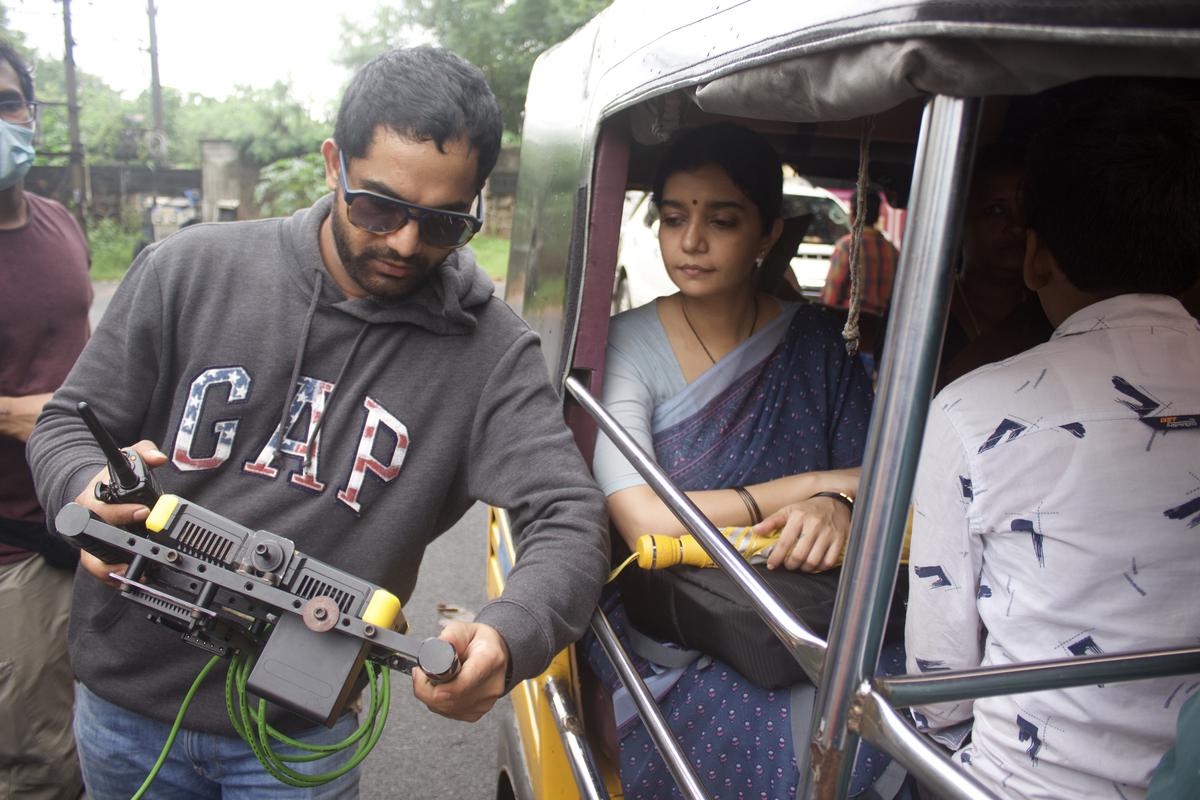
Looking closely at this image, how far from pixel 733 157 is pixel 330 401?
43.3 inches

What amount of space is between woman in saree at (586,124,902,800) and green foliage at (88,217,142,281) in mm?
14961

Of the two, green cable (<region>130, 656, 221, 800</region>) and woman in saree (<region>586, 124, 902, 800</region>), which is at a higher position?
woman in saree (<region>586, 124, 902, 800</region>)

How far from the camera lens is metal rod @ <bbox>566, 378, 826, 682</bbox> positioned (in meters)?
1.08

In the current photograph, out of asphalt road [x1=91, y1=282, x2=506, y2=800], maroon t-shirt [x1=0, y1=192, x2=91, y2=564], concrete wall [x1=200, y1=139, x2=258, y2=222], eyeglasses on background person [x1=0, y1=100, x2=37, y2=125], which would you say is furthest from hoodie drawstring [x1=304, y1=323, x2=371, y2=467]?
concrete wall [x1=200, y1=139, x2=258, y2=222]

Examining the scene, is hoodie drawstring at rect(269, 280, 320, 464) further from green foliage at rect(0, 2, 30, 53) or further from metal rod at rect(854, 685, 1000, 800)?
green foliage at rect(0, 2, 30, 53)

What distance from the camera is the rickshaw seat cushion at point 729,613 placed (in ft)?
5.35

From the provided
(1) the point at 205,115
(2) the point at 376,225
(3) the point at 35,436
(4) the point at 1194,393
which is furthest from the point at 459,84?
(1) the point at 205,115

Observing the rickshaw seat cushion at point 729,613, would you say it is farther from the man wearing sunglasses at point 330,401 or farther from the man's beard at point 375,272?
the man's beard at point 375,272

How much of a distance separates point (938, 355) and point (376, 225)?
977 mm

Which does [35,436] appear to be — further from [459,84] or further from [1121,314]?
[1121,314]

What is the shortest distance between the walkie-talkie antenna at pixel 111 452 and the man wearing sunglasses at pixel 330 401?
263mm

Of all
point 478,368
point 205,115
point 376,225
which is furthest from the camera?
point 205,115

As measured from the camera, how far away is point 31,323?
7.26ft

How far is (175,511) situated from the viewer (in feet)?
4.03
